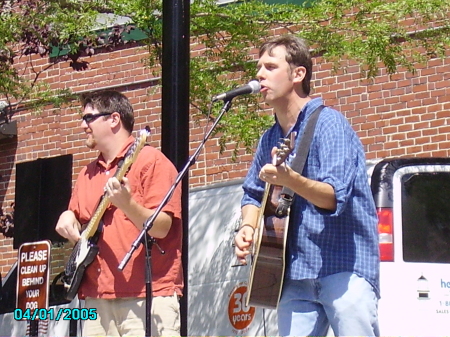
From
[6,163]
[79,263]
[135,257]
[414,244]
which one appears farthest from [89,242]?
[6,163]

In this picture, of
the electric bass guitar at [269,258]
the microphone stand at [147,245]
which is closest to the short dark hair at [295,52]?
the microphone stand at [147,245]

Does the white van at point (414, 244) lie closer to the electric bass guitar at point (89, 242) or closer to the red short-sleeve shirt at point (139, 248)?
the red short-sleeve shirt at point (139, 248)

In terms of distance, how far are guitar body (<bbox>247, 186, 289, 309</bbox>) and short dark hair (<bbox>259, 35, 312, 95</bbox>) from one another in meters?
0.69

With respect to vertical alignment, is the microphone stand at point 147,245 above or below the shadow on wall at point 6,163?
below

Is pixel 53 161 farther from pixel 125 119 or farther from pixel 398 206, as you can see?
pixel 398 206

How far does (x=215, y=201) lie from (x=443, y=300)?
7.22 feet

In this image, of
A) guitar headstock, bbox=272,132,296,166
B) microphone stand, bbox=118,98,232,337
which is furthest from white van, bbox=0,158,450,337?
guitar headstock, bbox=272,132,296,166

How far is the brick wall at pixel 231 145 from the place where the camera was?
11023 millimetres

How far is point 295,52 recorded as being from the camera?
4.77 meters

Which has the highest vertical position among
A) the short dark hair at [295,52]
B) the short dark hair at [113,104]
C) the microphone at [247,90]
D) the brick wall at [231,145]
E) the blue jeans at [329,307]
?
the brick wall at [231,145]

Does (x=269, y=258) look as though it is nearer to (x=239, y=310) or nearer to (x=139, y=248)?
(x=139, y=248)

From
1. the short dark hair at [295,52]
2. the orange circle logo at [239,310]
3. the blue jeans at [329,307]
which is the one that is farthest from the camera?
the orange circle logo at [239,310]

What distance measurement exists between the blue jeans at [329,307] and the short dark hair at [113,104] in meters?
1.71
